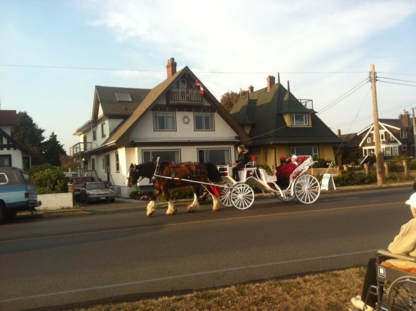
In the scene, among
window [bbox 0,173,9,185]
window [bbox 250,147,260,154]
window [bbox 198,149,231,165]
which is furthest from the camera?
Answer: window [bbox 250,147,260,154]

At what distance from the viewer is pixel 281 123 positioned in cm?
3578

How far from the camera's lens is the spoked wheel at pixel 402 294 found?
14.1 ft

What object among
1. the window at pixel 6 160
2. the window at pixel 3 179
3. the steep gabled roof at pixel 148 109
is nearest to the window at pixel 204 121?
the steep gabled roof at pixel 148 109

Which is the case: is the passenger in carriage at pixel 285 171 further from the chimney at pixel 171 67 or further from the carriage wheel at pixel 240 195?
the chimney at pixel 171 67

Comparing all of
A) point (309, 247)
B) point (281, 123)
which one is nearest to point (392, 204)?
point (309, 247)

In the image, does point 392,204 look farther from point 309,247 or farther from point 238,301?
point 238,301

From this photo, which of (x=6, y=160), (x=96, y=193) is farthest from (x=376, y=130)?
(x=6, y=160)

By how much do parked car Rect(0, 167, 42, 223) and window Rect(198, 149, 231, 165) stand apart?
15.9 m

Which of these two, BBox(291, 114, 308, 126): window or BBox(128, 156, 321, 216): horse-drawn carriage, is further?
BBox(291, 114, 308, 126): window

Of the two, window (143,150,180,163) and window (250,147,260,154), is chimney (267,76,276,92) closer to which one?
window (250,147,260,154)

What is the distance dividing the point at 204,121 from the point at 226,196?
1557cm

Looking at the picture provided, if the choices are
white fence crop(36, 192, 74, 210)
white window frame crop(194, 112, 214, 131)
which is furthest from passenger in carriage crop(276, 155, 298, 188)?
white window frame crop(194, 112, 214, 131)

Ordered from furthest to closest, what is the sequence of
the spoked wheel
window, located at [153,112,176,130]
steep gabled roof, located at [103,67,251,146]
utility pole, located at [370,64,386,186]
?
window, located at [153,112,176,130] < steep gabled roof, located at [103,67,251,146] < utility pole, located at [370,64,386,186] < the spoked wheel

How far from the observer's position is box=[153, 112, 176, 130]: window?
29.7 m
